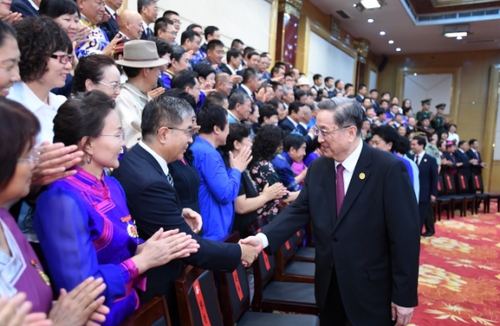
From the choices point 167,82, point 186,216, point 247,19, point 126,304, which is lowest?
point 126,304

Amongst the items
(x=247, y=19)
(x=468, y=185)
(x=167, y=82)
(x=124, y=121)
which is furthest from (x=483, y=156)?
(x=124, y=121)

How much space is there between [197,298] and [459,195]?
7.43 metres

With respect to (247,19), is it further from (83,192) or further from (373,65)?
(373,65)

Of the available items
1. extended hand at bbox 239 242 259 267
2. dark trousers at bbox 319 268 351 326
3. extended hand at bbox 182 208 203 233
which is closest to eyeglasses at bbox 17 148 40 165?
extended hand at bbox 182 208 203 233

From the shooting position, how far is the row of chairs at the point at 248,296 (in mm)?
1234

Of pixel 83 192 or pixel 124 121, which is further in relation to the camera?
pixel 124 121

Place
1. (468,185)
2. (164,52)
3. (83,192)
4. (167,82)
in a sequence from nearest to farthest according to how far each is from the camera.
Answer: (83,192) → (164,52) → (167,82) → (468,185)

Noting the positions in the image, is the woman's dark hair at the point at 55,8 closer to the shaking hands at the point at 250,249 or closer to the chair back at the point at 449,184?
the shaking hands at the point at 250,249

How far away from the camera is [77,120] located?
43.3 inches

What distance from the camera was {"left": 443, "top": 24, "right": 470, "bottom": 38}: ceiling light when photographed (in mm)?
9659

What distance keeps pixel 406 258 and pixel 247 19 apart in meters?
6.31

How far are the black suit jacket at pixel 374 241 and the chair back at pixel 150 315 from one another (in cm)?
82

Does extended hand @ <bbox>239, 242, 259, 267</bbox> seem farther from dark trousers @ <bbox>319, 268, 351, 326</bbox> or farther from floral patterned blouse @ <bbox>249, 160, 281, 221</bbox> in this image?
floral patterned blouse @ <bbox>249, 160, 281, 221</bbox>

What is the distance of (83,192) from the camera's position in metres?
1.06
